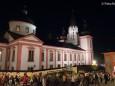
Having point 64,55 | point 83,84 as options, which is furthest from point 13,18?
point 83,84

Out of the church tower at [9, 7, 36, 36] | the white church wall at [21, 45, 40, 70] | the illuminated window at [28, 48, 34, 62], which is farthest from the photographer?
the church tower at [9, 7, 36, 36]

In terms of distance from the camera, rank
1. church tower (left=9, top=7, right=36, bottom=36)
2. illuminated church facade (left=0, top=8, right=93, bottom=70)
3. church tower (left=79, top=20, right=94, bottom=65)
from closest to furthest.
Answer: illuminated church facade (left=0, top=8, right=93, bottom=70)
church tower (left=9, top=7, right=36, bottom=36)
church tower (left=79, top=20, right=94, bottom=65)

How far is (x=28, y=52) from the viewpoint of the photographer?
1029 inches

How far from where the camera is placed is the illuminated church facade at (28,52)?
83.0 feet

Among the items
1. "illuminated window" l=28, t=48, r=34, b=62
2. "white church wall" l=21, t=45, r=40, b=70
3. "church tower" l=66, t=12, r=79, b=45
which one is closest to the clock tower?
"church tower" l=66, t=12, r=79, b=45

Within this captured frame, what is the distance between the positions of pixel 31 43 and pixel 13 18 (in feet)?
35.6

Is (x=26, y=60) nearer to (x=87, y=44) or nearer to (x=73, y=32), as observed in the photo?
(x=87, y=44)

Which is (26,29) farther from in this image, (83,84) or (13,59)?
(83,84)

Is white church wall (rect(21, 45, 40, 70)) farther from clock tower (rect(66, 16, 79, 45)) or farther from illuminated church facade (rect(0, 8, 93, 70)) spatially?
clock tower (rect(66, 16, 79, 45))

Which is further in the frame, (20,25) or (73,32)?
(73,32)

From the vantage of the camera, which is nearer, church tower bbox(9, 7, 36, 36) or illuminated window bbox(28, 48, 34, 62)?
illuminated window bbox(28, 48, 34, 62)

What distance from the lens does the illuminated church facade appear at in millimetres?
25297

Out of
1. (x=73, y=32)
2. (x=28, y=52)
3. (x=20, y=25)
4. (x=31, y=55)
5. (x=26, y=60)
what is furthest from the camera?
(x=73, y=32)

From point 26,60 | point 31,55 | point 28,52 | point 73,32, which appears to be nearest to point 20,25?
point 28,52
